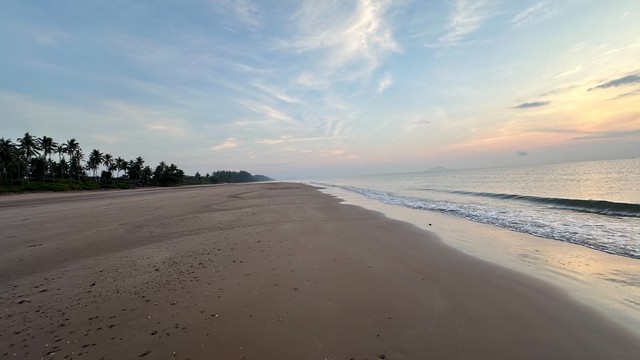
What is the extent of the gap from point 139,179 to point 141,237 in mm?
108387

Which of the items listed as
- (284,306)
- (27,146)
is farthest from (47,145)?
(284,306)

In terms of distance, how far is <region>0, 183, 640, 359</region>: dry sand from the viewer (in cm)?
349

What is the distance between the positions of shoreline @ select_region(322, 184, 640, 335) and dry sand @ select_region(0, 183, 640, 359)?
17.5 inches

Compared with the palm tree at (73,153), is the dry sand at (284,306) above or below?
below

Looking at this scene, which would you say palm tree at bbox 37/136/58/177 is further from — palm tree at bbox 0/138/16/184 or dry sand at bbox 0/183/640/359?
dry sand at bbox 0/183/640/359

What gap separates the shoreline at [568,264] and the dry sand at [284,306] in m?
0.45

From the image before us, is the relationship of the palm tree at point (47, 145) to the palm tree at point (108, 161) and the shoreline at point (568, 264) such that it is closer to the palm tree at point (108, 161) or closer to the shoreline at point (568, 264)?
the palm tree at point (108, 161)

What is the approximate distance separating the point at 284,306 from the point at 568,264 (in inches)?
279

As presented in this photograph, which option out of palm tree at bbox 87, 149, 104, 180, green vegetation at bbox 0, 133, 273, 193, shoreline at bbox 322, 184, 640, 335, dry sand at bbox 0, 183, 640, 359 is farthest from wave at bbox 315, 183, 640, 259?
palm tree at bbox 87, 149, 104, 180

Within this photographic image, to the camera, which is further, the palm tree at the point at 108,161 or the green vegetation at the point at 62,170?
the palm tree at the point at 108,161

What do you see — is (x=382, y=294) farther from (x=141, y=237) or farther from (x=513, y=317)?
(x=141, y=237)

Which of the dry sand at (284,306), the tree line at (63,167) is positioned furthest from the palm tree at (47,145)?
the dry sand at (284,306)

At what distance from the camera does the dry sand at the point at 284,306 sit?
11.4 ft

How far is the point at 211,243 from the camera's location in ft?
29.9
